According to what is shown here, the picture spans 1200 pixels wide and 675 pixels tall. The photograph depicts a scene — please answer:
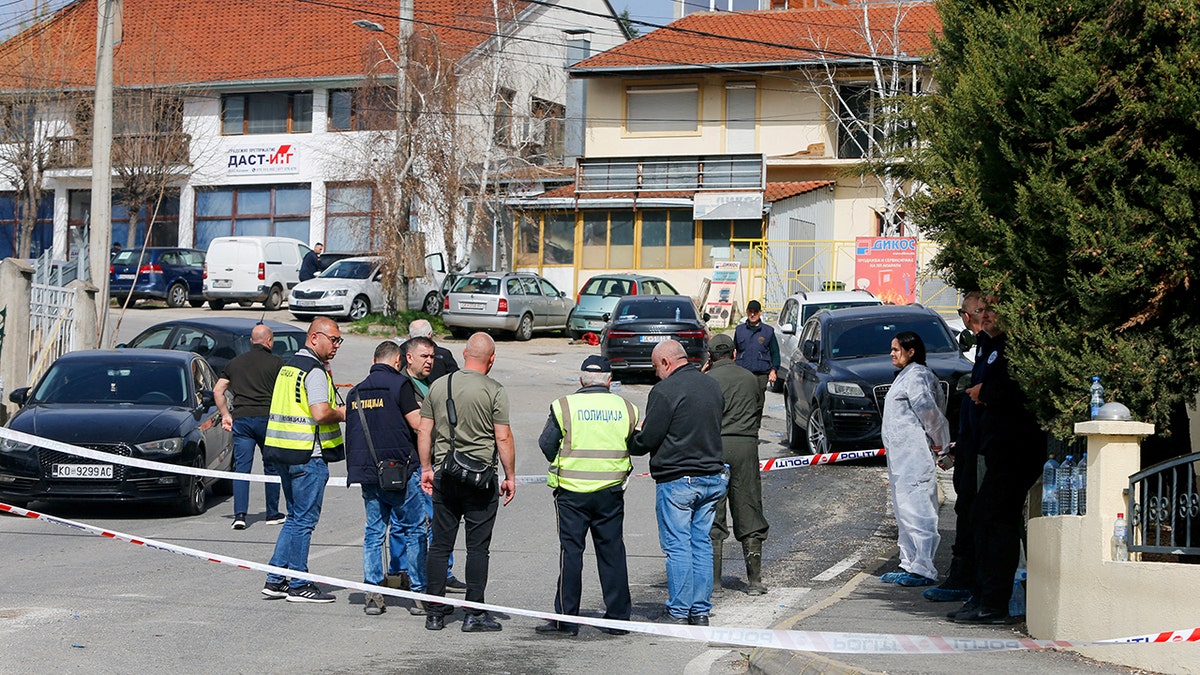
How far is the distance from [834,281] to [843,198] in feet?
15.2

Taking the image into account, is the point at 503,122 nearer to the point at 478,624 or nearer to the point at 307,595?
the point at 307,595

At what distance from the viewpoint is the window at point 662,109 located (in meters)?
44.6

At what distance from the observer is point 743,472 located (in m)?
10.4

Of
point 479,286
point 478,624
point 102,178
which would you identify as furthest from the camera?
point 479,286

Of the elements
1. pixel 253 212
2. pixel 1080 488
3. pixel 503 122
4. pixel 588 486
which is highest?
pixel 503 122

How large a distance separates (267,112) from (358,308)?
13.8 m

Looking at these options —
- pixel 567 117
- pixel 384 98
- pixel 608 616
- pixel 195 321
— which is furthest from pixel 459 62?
pixel 608 616

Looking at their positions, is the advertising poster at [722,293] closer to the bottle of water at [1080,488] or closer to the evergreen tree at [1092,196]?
the evergreen tree at [1092,196]

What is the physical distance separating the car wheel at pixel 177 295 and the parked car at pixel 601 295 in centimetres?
Answer: 1210

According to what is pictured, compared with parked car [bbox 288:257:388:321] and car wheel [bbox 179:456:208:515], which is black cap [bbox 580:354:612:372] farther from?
parked car [bbox 288:257:388:321]

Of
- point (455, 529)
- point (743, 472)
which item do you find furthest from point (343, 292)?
point (455, 529)

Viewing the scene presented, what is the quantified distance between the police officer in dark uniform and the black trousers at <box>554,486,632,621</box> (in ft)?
4.34

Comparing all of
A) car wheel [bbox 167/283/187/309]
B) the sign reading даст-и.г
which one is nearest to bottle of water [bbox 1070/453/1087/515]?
car wheel [bbox 167/283/187/309]

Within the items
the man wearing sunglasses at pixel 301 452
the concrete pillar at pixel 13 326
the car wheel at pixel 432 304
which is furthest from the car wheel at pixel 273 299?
the man wearing sunglasses at pixel 301 452
